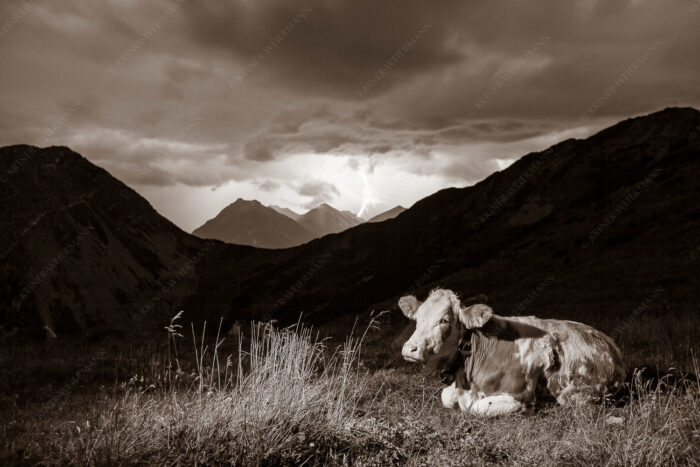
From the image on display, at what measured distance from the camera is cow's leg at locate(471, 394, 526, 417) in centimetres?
721

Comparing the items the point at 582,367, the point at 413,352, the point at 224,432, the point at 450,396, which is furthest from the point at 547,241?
the point at 224,432

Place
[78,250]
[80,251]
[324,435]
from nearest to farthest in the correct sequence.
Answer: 1. [324,435]
2. [78,250]
3. [80,251]

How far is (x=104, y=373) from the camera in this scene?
12.2 meters

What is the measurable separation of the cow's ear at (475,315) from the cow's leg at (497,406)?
3.32ft

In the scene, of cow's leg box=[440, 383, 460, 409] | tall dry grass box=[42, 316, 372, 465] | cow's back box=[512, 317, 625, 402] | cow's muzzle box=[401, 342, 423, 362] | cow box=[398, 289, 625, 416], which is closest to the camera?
tall dry grass box=[42, 316, 372, 465]

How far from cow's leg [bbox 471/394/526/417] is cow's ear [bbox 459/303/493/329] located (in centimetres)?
101

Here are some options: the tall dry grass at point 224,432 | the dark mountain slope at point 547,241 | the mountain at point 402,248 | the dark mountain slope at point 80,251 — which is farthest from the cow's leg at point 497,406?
the dark mountain slope at point 80,251

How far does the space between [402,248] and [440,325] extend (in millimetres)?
59256

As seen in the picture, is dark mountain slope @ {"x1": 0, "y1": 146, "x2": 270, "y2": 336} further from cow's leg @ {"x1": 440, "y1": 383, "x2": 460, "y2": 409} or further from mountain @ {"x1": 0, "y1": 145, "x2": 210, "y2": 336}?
cow's leg @ {"x1": 440, "y1": 383, "x2": 460, "y2": 409}

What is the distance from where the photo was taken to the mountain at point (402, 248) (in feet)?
111

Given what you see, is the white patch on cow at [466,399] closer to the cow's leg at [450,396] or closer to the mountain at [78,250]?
the cow's leg at [450,396]

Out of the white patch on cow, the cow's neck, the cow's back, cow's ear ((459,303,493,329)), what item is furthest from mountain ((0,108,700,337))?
cow's ear ((459,303,493,329))

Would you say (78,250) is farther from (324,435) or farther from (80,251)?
(324,435)

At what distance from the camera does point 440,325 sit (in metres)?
7.54
